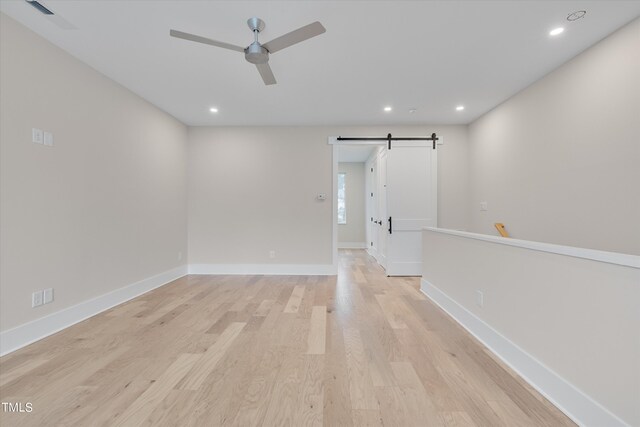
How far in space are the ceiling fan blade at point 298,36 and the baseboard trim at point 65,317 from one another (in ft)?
9.96

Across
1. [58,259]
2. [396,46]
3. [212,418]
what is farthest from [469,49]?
[58,259]

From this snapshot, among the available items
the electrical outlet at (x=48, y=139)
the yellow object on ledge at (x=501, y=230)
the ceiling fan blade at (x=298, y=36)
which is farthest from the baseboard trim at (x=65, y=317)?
the yellow object on ledge at (x=501, y=230)

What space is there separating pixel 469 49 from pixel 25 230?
426 centimetres

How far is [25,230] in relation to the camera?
229cm

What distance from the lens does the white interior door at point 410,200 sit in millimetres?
4719

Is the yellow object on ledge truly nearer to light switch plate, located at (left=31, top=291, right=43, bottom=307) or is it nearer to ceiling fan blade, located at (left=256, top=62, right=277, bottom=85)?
ceiling fan blade, located at (left=256, top=62, right=277, bottom=85)

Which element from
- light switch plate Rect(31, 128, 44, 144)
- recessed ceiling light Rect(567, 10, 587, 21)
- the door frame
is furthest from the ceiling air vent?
recessed ceiling light Rect(567, 10, 587, 21)

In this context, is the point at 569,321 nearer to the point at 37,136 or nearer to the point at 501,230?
the point at 501,230

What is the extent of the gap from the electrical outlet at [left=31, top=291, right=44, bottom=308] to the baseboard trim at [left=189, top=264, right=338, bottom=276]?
245cm

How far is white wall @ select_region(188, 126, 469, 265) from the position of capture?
4.77m

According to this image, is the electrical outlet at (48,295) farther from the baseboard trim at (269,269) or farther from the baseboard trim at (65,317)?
the baseboard trim at (269,269)

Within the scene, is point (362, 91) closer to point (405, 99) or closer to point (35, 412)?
point (405, 99)

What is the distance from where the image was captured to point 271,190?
4.84 meters

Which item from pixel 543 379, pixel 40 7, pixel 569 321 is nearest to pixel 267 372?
pixel 543 379
